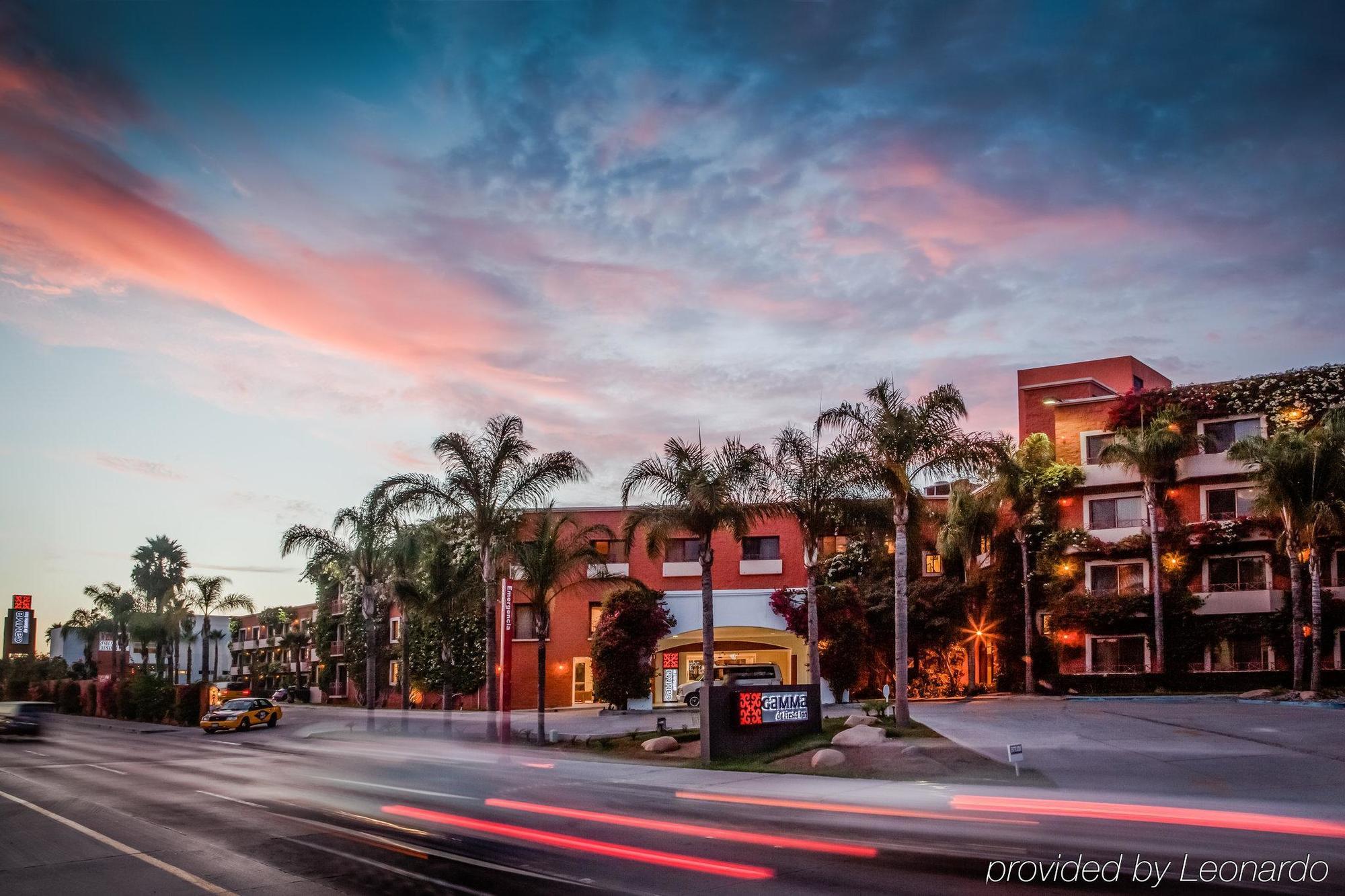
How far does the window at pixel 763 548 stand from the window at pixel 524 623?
11.5 meters

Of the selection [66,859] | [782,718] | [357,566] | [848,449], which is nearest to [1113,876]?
[66,859]

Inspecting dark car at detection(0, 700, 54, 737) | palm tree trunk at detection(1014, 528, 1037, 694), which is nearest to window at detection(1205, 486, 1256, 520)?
palm tree trunk at detection(1014, 528, 1037, 694)

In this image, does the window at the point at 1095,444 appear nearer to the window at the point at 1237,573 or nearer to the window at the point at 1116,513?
the window at the point at 1116,513

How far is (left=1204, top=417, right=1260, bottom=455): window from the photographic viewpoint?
148ft

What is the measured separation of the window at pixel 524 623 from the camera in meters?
52.6

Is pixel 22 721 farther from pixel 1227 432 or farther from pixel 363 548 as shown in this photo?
pixel 1227 432

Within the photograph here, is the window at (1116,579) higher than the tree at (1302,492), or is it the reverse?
the tree at (1302,492)

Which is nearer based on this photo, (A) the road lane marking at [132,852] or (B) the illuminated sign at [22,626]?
(A) the road lane marking at [132,852]

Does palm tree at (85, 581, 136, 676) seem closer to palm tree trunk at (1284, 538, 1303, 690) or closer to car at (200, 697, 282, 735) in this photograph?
car at (200, 697, 282, 735)

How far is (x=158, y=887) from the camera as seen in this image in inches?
455

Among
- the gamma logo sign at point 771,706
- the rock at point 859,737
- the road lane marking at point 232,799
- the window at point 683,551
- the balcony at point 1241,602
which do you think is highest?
the window at point 683,551

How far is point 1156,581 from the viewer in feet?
143

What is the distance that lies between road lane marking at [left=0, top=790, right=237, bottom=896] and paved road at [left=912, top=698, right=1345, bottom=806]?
1400 centimetres

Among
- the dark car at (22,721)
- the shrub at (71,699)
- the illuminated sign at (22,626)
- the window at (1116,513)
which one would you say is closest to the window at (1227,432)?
the window at (1116,513)
